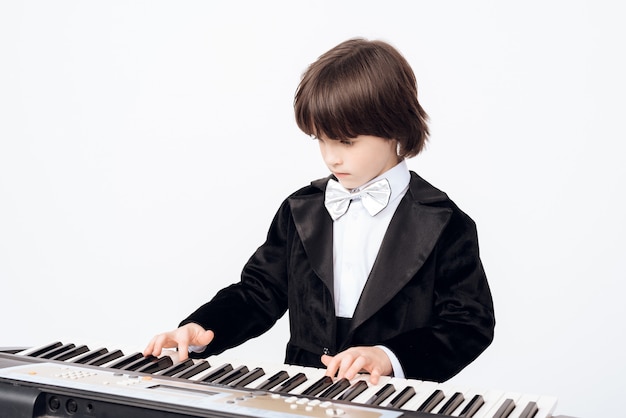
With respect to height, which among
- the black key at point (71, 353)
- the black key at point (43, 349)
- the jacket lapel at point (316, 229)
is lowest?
the black key at point (71, 353)

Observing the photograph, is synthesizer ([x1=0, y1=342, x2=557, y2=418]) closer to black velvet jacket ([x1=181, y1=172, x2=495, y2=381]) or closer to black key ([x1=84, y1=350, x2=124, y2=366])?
black key ([x1=84, y1=350, x2=124, y2=366])

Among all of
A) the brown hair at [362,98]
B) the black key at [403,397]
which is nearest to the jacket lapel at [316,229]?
the brown hair at [362,98]

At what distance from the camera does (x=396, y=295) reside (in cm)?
263

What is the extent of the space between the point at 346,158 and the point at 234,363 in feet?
2.04

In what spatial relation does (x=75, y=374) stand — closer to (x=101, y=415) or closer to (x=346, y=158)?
(x=101, y=415)

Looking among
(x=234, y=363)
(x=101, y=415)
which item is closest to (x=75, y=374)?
(x=101, y=415)

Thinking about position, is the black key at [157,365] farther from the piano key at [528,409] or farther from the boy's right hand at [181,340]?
the piano key at [528,409]

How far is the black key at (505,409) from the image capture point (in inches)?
74.1

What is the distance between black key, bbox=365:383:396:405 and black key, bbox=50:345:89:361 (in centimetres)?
76

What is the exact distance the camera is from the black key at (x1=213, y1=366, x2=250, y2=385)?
83.9 inches

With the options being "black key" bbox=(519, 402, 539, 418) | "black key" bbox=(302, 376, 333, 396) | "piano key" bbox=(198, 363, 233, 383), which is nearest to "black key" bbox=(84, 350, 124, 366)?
"piano key" bbox=(198, 363, 233, 383)

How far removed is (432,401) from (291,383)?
0.31 metres

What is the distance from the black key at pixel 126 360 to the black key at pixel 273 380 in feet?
1.16

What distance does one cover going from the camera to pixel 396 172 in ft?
8.85
